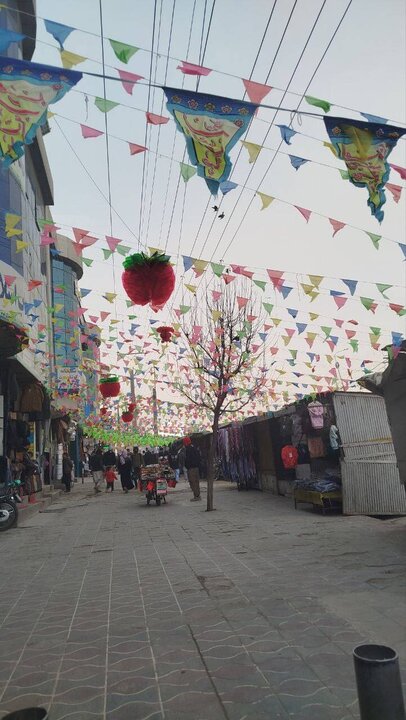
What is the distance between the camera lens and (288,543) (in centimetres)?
838

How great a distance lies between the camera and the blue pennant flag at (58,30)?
4176 millimetres

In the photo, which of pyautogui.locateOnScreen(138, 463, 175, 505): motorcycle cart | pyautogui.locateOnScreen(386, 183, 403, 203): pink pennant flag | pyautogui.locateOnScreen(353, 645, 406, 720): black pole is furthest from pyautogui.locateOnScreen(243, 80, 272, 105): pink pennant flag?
pyautogui.locateOnScreen(138, 463, 175, 505): motorcycle cart

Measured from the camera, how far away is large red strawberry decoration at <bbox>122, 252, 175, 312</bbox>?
675 cm

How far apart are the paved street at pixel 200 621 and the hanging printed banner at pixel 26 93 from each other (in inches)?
186

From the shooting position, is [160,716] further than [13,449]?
No

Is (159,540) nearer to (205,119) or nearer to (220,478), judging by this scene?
(205,119)

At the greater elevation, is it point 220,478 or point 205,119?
point 205,119

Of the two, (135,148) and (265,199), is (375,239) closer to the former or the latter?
(265,199)

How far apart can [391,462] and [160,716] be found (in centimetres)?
951

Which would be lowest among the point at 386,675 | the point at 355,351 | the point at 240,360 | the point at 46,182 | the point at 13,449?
the point at 386,675

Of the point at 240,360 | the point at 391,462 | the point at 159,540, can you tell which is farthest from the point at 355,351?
the point at 159,540

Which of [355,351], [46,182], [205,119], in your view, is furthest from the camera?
[46,182]

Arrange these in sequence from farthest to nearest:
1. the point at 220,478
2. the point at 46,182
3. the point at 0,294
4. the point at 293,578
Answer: the point at 220,478 < the point at 46,182 < the point at 0,294 < the point at 293,578

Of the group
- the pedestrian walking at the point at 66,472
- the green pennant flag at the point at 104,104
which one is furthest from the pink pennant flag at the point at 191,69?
the pedestrian walking at the point at 66,472
